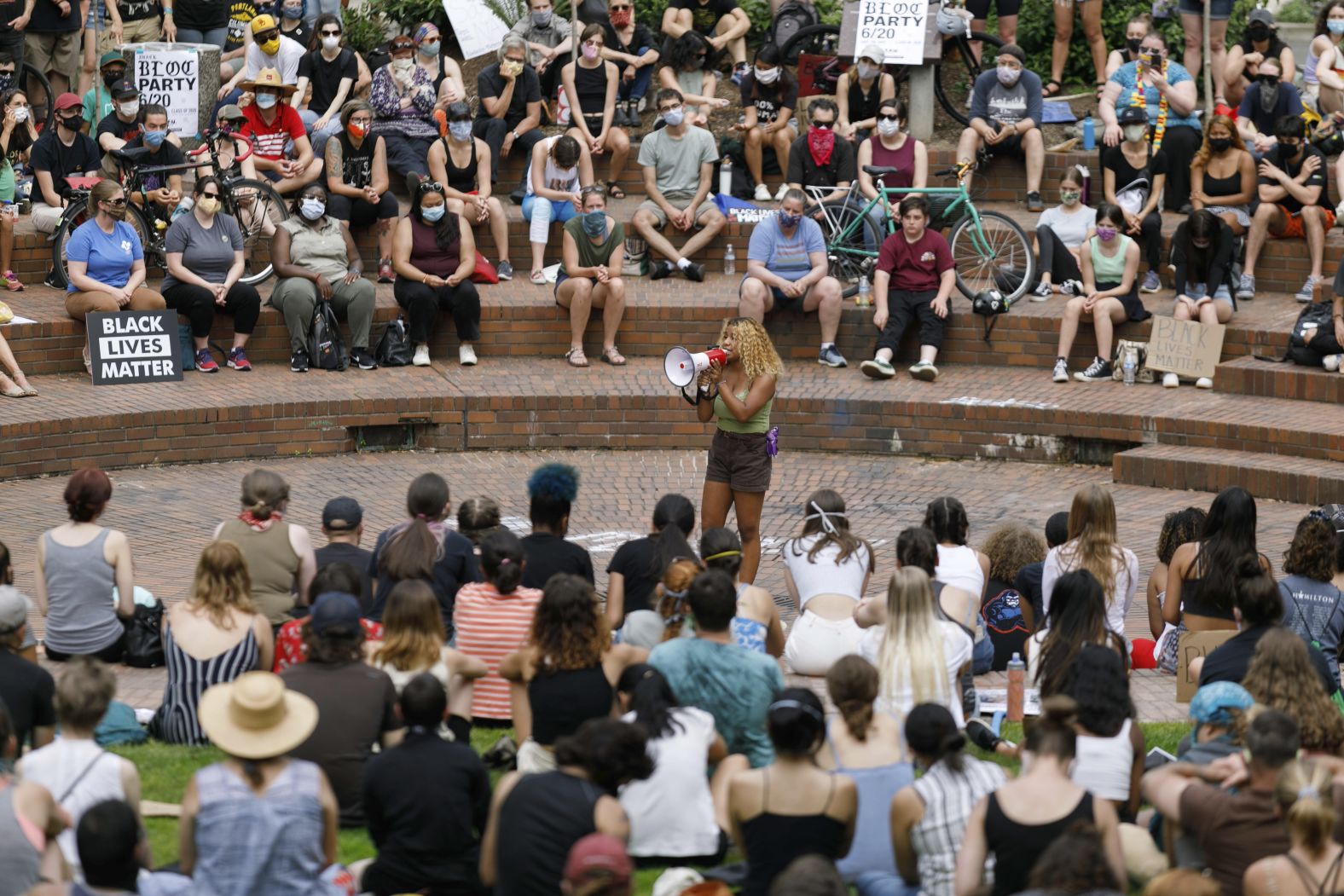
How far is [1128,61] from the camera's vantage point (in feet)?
63.0

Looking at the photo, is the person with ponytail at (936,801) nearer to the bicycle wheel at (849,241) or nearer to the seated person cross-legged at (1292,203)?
the bicycle wheel at (849,241)

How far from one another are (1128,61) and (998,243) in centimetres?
333

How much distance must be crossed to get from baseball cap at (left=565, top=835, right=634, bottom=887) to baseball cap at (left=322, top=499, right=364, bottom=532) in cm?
407

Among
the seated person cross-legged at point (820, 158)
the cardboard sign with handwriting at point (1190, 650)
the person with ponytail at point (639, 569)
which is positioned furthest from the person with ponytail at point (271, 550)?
the seated person cross-legged at point (820, 158)

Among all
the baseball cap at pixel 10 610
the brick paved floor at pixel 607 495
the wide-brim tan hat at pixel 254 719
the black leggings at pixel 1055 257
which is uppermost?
the wide-brim tan hat at pixel 254 719

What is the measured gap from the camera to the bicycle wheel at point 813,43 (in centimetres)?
1995

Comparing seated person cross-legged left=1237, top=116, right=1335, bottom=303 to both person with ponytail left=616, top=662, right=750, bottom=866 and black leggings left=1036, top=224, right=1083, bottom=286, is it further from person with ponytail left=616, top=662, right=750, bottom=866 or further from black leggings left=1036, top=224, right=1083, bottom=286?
person with ponytail left=616, top=662, right=750, bottom=866

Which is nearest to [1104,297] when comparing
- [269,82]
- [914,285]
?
[914,285]

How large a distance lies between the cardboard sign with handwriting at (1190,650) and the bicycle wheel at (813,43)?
12.2 m

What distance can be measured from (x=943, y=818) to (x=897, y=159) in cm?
1204

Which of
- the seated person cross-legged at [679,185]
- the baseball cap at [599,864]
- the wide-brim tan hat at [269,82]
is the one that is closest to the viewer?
the baseball cap at [599,864]

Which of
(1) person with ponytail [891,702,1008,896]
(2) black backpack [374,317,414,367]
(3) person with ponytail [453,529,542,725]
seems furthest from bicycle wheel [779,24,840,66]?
(1) person with ponytail [891,702,1008,896]

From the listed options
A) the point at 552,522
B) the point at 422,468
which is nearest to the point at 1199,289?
the point at 422,468

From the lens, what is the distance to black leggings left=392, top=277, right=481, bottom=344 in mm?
15883
